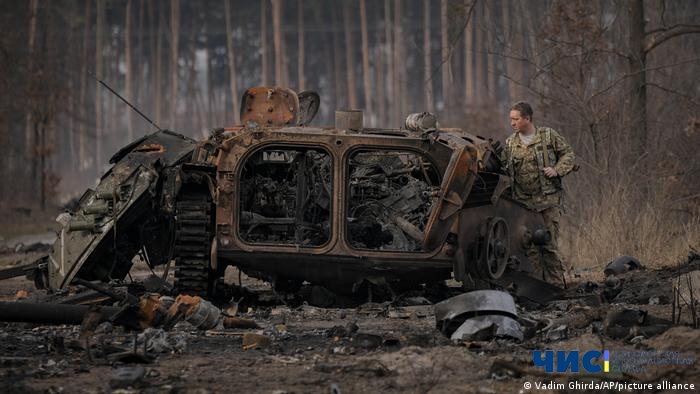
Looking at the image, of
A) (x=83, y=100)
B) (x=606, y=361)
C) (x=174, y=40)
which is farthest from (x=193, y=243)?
(x=83, y=100)

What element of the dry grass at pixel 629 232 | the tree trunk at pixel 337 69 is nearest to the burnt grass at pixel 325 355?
the dry grass at pixel 629 232

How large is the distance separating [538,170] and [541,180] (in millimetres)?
121

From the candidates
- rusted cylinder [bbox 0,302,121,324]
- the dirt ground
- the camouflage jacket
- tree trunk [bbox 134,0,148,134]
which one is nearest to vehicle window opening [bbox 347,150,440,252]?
the dirt ground

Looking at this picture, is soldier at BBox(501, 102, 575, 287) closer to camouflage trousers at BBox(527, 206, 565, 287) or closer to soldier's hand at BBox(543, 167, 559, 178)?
camouflage trousers at BBox(527, 206, 565, 287)

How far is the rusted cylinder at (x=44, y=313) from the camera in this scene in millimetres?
8984

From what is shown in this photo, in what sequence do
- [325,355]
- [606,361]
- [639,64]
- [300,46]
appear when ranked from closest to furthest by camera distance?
[606,361], [325,355], [639,64], [300,46]

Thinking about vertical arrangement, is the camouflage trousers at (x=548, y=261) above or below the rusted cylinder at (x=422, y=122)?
below

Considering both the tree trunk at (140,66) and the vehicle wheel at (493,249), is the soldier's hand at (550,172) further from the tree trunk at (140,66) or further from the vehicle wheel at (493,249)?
the tree trunk at (140,66)

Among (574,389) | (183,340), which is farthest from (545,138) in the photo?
(574,389)

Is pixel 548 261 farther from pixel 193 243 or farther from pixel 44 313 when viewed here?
pixel 44 313

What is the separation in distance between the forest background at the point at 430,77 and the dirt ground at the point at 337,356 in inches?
229

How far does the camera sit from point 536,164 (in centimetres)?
1239

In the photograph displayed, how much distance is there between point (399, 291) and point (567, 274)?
352 centimetres

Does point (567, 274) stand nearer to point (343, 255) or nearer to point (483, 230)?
point (483, 230)
